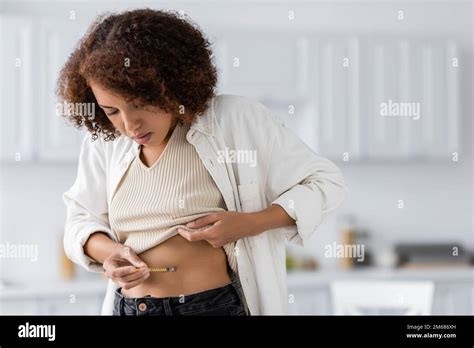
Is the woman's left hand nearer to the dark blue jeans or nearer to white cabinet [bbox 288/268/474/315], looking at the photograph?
the dark blue jeans

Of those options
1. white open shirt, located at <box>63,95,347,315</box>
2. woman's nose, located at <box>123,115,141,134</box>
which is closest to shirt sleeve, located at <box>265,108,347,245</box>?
white open shirt, located at <box>63,95,347,315</box>

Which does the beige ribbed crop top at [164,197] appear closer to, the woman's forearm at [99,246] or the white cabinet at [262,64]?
the woman's forearm at [99,246]

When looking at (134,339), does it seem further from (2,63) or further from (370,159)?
(370,159)

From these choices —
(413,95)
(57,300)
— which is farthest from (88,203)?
(413,95)

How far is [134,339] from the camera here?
99 cm

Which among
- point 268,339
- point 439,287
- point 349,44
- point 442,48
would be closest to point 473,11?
point 442,48

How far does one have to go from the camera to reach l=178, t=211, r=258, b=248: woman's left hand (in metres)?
0.96

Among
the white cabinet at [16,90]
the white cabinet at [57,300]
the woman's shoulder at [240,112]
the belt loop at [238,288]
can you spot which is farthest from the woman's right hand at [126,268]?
the white cabinet at [16,90]

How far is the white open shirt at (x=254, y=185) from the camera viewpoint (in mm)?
1013

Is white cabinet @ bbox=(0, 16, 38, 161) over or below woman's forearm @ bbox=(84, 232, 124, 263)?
over

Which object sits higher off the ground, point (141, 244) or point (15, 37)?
point (15, 37)

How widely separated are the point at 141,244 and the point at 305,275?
1288mm

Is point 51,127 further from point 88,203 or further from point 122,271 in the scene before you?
point 122,271

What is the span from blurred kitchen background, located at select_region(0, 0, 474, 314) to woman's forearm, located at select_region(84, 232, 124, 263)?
1.04m
